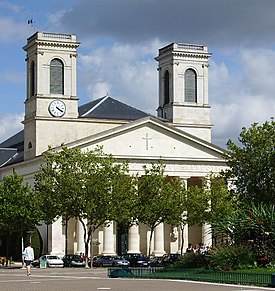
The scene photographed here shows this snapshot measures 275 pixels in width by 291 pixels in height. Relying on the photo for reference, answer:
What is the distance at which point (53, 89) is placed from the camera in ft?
317

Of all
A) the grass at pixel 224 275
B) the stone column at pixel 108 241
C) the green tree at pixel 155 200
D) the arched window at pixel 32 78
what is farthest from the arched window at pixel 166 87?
the grass at pixel 224 275

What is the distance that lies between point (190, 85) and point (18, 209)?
3379 centimetres

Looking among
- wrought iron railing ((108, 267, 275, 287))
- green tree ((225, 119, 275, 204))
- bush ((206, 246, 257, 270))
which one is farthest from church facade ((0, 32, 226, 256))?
bush ((206, 246, 257, 270))

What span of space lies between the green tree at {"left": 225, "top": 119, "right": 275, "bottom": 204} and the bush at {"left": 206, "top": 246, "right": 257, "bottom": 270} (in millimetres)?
16855

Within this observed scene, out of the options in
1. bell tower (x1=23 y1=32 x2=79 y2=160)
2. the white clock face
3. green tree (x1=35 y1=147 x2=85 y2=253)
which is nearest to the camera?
green tree (x1=35 y1=147 x2=85 y2=253)

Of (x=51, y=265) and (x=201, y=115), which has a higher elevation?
(x=201, y=115)

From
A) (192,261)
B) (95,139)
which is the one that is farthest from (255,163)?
(95,139)

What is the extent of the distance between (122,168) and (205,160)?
19646 millimetres

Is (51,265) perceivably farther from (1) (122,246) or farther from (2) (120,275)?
(2) (120,275)

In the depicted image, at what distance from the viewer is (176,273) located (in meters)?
40.8

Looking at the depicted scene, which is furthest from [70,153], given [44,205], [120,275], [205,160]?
[120,275]

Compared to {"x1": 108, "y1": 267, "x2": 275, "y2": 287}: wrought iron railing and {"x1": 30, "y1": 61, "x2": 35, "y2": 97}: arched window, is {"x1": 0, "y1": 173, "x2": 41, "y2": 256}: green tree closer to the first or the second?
{"x1": 30, "y1": 61, "x2": 35, "y2": 97}: arched window

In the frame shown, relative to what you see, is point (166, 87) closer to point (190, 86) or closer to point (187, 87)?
point (187, 87)

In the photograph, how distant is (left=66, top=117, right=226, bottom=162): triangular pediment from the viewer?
9338cm
